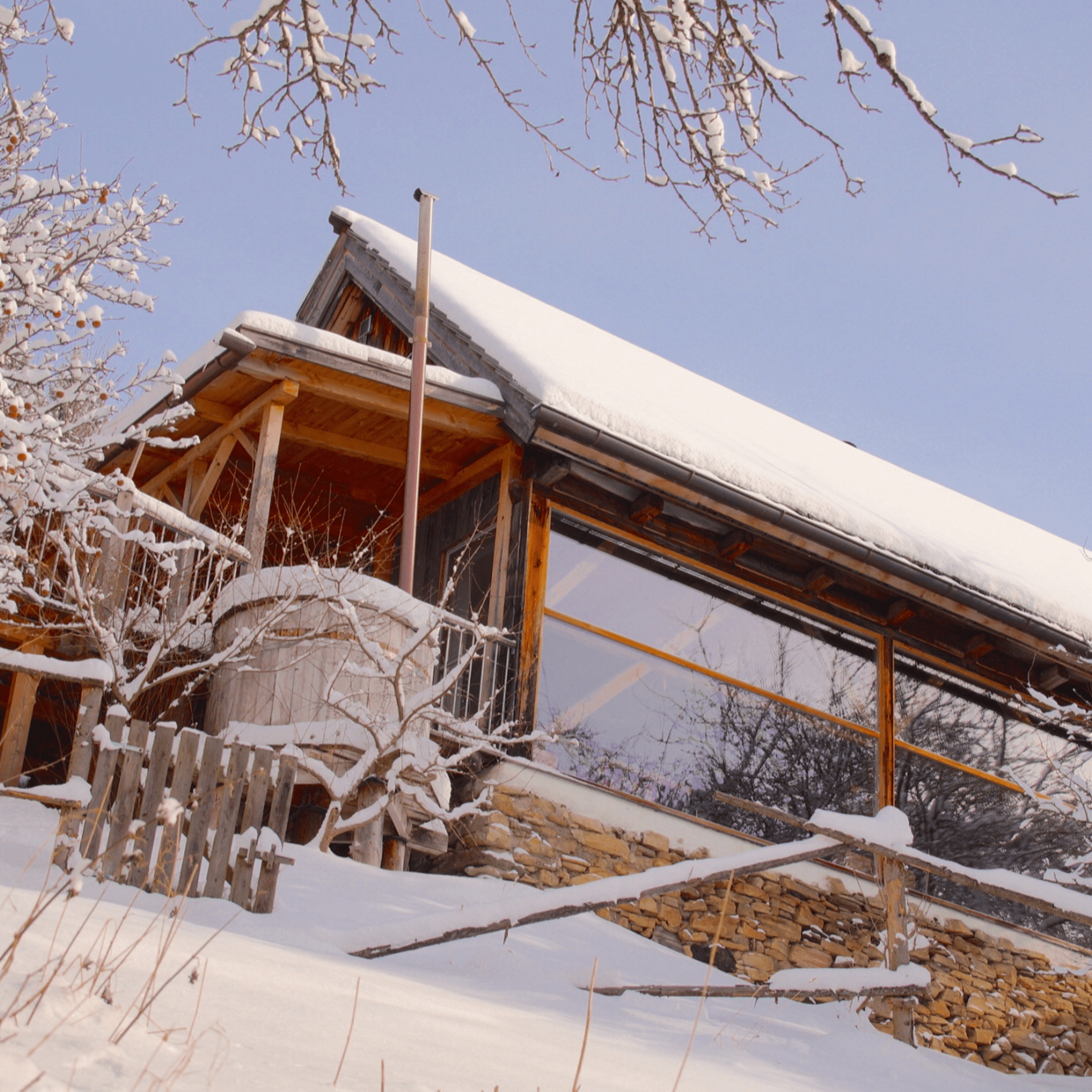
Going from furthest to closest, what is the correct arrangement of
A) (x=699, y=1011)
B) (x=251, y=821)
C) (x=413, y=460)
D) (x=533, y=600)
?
(x=533, y=600) < (x=413, y=460) < (x=251, y=821) < (x=699, y=1011)

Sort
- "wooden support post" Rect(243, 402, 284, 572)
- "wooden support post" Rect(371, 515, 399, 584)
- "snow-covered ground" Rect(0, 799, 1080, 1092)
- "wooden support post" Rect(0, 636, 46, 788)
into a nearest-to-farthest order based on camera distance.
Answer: "snow-covered ground" Rect(0, 799, 1080, 1092)
"wooden support post" Rect(0, 636, 46, 788)
"wooden support post" Rect(243, 402, 284, 572)
"wooden support post" Rect(371, 515, 399, 584)

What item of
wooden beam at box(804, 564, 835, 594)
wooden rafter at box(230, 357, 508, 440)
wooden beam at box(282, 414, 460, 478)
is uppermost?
wooden rafter at box(230, 357, 508, 440)

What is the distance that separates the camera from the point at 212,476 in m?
8.72

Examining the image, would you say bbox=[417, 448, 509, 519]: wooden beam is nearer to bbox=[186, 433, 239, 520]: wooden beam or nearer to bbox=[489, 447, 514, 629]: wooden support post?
bbox=[489, 447, 514, 629]: wooden support post

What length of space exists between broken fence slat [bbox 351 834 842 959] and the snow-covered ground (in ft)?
0.46

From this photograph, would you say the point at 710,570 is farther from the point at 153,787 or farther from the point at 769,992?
the point at 153,787

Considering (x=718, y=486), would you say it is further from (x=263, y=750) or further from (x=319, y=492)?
(x=263, y=750)

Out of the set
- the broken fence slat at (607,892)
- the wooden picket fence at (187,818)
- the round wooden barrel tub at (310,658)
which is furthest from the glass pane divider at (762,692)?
the wooden picket fence at (187,818)

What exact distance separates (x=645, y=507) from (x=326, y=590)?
2.78 metres

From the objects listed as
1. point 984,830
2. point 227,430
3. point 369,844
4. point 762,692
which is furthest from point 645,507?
point 984,830

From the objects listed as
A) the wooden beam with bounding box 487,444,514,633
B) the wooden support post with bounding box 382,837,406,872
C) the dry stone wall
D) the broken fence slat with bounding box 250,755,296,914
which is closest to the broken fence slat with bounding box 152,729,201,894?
the broken fence slat with bounding box 250,755,296,914

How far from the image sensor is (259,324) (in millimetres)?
7836

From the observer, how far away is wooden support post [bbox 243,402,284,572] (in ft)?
26.3

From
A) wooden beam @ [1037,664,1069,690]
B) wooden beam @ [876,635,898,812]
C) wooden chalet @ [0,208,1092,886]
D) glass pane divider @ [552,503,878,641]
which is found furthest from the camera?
wooden beam @ [1037,664,1069,690]
